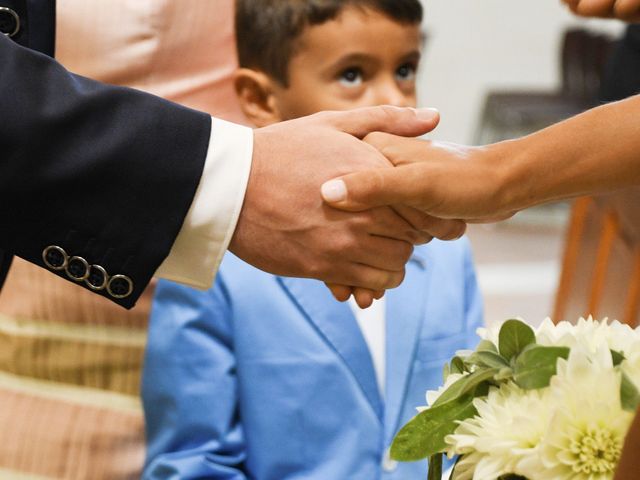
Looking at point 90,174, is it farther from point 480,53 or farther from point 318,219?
point 480,53

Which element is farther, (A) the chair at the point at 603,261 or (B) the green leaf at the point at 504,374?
(A) the chair at the point at 603,261

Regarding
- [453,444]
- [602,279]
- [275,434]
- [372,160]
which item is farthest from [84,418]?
[602,279]

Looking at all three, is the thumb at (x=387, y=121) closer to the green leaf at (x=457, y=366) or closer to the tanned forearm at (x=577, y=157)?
the tanned forearm at (x=577, y=157)

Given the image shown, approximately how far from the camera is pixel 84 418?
5.51 feet

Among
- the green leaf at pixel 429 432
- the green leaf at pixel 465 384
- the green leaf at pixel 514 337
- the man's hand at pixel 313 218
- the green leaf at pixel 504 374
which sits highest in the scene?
the green leaf at pixel 514 337

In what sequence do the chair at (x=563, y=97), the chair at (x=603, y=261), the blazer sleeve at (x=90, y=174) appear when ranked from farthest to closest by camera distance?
the chair at (x=563, y=97) < the chair at (x=603, y=261) < the blazer sleeve at (x=90, y=174)

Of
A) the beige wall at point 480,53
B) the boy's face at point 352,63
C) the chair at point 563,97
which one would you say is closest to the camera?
the boy's face at point 352,63

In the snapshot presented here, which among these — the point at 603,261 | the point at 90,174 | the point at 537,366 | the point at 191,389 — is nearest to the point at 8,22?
the point at 90,174

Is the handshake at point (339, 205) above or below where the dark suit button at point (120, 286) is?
above

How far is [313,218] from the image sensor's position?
55.1 inches

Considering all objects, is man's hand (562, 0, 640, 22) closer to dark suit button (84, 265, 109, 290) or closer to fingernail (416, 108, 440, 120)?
fingernail (416, 108, 440, 120)

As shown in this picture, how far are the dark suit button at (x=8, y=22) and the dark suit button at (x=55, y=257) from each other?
30 centimetres

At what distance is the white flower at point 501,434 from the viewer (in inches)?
34.3

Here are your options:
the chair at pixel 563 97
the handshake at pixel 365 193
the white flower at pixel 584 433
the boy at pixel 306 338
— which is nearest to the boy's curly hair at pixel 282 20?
the boy at pixel 306 338
